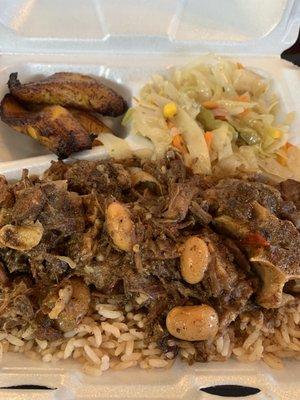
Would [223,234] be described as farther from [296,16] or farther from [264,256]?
[296,16]

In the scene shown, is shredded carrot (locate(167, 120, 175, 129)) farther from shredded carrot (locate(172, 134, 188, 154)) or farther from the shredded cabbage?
shredded carrot (locate(172, 134, 188, 154))

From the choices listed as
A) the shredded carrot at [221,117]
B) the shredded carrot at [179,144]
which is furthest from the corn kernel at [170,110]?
the shredded carrot at [221,117]

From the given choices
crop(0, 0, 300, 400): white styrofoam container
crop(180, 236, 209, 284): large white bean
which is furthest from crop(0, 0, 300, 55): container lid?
crop(180, 236, 209, 284): large white bean

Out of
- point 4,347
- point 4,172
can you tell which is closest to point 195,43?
point 4,172

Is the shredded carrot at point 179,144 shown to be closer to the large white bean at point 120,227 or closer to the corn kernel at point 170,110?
the corn kernel at point 170,110

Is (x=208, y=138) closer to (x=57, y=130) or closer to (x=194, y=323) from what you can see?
(x=57, y=130)
